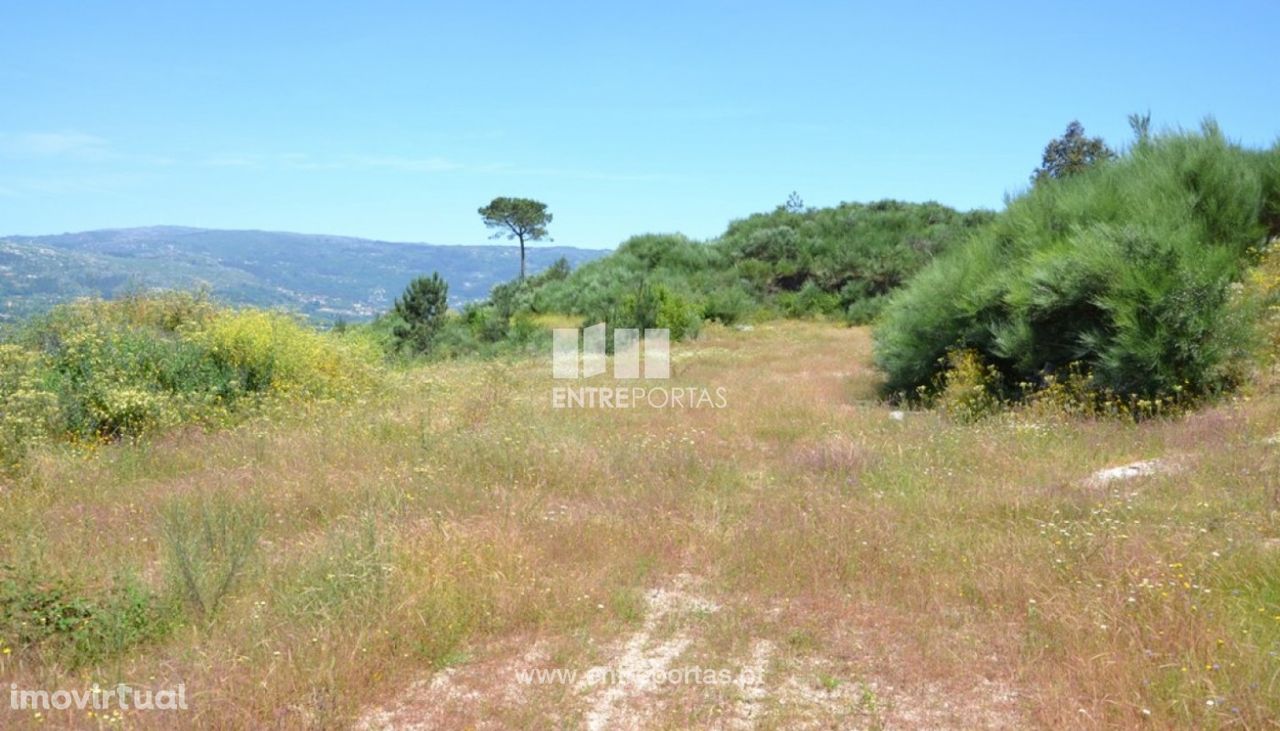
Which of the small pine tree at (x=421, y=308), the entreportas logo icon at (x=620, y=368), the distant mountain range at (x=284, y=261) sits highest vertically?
the distant mountain range at (x=284, y=261)

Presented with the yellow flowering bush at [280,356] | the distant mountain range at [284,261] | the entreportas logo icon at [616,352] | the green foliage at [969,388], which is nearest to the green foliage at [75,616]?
the yellow flowering bush at [280,356]

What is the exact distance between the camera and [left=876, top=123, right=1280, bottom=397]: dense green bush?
8.18m

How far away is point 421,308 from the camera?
18.2 m

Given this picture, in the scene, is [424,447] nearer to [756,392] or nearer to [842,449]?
[842,449]

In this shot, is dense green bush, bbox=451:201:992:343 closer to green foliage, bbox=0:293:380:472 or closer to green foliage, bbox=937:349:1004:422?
green foliage, bbox=0:293:380:472

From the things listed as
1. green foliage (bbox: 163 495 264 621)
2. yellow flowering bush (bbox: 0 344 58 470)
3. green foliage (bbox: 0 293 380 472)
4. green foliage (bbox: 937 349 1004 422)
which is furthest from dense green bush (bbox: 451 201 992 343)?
green foliage (bbox: 163 495 264 621)

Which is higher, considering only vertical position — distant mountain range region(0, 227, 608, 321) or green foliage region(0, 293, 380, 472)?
distant mountain range region(0, 227, 608, 321)

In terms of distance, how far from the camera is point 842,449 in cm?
710

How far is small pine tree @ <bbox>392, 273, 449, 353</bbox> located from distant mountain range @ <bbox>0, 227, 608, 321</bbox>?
12.6 feet

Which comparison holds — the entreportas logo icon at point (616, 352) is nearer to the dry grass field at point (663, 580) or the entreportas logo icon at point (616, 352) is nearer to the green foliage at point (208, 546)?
the dry grass field at point (663, 580)

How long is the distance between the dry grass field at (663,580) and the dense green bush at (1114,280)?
1.00m

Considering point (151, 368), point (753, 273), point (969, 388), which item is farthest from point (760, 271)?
point (151, 368)

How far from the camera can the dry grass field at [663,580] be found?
3.29 m

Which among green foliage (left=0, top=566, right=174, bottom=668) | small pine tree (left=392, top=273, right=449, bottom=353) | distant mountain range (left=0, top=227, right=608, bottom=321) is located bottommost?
green foliage (left=0, top=566, right=174, bottom=668)
